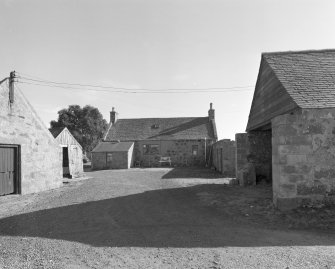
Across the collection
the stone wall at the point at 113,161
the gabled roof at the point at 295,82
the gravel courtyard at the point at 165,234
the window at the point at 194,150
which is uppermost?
the gabled roof at the point at 295,82

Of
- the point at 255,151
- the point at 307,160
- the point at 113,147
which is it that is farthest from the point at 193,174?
the point at 307,160

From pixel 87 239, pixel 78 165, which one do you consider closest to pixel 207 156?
pixel 78 165

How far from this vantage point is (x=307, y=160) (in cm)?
859

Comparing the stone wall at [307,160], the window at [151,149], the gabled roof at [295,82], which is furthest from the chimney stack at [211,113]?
the stone wall at [307,160]

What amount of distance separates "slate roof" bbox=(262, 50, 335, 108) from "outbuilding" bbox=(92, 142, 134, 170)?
2145cm

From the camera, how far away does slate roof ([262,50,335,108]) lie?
8.76 meters

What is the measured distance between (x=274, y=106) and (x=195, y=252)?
21.2 feet

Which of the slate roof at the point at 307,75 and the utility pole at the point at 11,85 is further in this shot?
the utility pole at the point at 11,85

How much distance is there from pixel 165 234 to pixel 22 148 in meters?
8.96

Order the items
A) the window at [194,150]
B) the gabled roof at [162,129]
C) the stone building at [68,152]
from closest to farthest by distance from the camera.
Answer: the stone building at [68,152] → the window at [194,150] → the gabled roof at [162,129]

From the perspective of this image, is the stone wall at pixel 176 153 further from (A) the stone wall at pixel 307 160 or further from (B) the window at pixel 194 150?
(A) the stone wall at pixel 307 160

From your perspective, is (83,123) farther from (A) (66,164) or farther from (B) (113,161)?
(A) (66,164)

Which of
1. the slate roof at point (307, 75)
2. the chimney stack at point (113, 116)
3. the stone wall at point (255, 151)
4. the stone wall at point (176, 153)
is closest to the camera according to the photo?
the slate roof at point (307, 75)

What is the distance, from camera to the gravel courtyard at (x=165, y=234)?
16.9 ft
